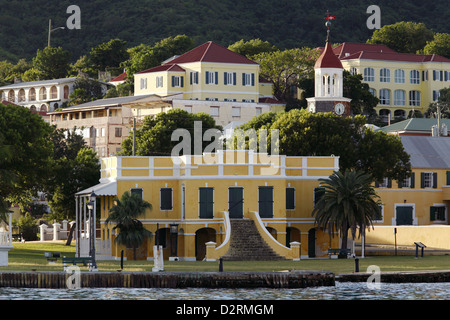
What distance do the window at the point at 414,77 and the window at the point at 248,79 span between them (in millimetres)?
29741

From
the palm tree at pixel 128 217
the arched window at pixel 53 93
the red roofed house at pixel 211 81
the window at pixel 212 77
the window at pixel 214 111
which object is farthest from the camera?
the arched window at pixel 53 93

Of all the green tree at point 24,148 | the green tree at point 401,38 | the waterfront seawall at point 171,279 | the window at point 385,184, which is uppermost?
the green tree at point 401,38

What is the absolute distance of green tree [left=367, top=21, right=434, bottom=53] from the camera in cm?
19012

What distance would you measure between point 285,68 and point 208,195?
89947 mm

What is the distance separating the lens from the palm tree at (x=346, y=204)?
244 feet

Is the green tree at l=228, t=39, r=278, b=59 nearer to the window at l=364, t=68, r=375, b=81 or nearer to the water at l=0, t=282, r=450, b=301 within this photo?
the window at l=364, t=68, r=375, b=81

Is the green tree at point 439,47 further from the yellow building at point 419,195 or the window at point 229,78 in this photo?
the yellow building at point 419,195

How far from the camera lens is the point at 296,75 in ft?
532

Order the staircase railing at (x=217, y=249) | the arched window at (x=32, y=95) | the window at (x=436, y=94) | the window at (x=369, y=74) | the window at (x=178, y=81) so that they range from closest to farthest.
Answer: the staircase railing at (x=217, y=249), the window at (x=178, y=81), the window at (x=369, y=74), the window at (x=436, y=94), the arched window at (x=32, y=95)

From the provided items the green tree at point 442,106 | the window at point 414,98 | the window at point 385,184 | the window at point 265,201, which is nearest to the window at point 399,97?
the window at point 414,98

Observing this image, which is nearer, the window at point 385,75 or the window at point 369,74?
the window at point 369,74

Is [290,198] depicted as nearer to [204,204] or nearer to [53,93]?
[204,204]

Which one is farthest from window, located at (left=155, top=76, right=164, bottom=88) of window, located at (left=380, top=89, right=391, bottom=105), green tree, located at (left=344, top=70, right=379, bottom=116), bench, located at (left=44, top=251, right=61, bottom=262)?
bench, located at (left=44, top=251, right=61, bottom=262)
